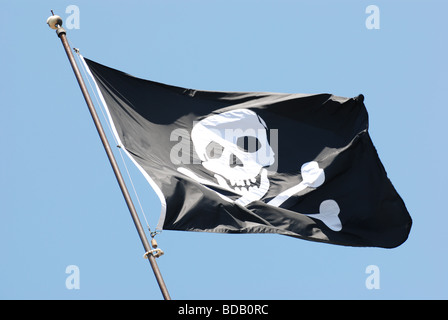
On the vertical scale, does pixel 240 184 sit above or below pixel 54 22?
below

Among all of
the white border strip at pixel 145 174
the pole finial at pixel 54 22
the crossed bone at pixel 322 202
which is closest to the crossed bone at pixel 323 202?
the crossed bone at pixel 322 202

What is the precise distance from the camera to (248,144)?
20531 millimetres

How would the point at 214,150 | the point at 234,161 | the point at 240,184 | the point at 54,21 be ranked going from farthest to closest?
the point at 234,161
the point at 214,150
the point at 240,184
the point at 54,21

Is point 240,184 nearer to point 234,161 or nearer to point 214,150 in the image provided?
point 234,161

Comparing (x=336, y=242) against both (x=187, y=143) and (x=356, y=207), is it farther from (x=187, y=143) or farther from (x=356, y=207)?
(x=187, y=143)

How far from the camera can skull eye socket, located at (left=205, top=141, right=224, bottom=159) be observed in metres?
19.7

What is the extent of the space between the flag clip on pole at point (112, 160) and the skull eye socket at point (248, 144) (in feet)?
13.9

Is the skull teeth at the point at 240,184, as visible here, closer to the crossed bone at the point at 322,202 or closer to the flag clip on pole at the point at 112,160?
the crossed bone at the point at 322,202

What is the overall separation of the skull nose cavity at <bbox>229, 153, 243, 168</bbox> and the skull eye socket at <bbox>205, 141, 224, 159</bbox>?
28 cm

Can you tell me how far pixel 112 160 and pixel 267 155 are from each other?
5040 mm

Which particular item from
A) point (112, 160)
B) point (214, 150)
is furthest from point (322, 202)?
point (112, 160)

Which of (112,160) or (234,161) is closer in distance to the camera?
(112,160)

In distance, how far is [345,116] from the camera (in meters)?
21.1

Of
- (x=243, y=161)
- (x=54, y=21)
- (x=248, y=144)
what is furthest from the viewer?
(x=248, y=144)
